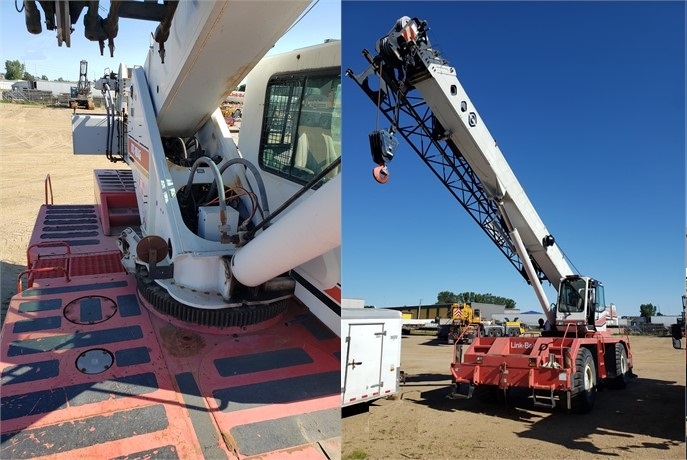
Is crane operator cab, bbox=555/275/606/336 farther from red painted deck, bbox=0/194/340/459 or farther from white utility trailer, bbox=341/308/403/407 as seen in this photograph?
red painted deck, bbox=0/194/340/459

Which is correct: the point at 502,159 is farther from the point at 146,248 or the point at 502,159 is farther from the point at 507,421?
the point at 146,248

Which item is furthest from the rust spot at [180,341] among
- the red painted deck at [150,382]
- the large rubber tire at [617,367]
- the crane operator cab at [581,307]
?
the large rubber tire at [617,367]

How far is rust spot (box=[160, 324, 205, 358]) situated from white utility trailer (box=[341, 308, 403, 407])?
1.20 m

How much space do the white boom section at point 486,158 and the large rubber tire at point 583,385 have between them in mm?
1999

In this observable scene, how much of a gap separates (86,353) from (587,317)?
265 inches

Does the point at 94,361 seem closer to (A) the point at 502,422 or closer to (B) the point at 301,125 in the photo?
(B) the point at 301,125

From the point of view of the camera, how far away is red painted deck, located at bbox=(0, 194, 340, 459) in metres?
2.70

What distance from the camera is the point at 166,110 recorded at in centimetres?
501

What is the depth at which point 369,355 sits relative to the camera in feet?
16.0

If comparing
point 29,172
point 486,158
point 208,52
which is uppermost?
point 29,172

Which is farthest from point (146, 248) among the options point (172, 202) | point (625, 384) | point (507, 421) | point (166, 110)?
point (625, 384)

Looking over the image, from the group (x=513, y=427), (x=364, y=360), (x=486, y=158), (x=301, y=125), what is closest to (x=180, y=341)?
(x=364, y=360)

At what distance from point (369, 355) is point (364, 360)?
9 centimetres

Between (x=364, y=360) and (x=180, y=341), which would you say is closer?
(x=180, y=341)
